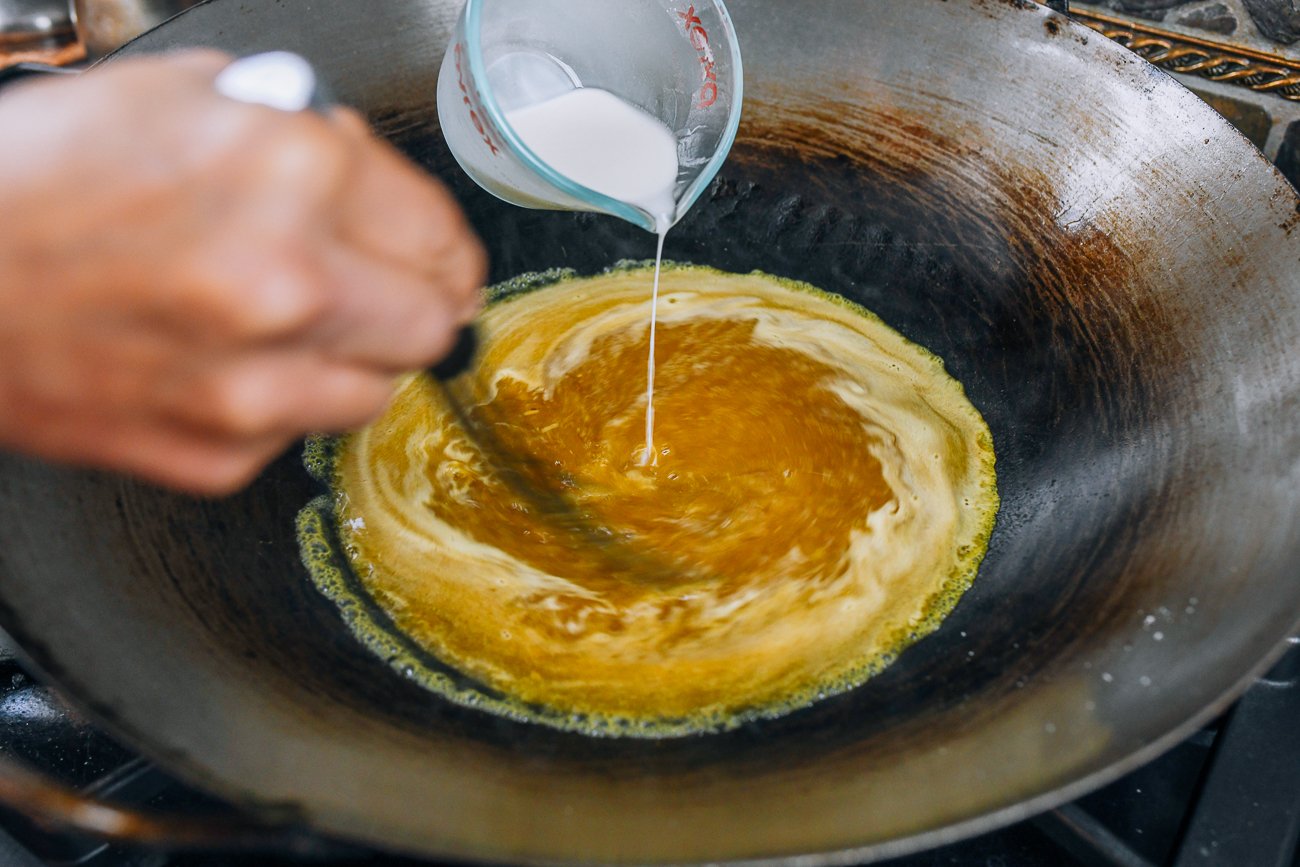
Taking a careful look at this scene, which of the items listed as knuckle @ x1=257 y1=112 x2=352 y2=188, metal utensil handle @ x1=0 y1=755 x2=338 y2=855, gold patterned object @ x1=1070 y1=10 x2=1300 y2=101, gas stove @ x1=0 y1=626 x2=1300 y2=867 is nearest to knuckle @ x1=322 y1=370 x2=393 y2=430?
knuckle @ x1=257 y1=112 x2=352 y2=188

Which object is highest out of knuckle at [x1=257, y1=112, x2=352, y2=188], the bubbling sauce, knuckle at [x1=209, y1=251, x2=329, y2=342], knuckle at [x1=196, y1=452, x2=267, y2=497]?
knuckle at [x1=257, y1=112, x2=352, y2=188]

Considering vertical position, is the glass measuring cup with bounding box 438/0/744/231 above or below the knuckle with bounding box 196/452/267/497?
above

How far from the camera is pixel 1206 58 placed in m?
1.80

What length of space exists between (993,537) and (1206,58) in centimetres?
113

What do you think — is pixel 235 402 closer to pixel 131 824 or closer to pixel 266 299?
pixel 266 299

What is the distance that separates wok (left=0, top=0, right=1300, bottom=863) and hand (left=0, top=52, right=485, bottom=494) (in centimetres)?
27

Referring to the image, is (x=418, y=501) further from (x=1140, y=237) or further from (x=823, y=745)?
(x=1140, y=237)

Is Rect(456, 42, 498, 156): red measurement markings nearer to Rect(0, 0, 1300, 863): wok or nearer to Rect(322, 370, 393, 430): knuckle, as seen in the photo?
Rect(0, 0, 1300, 863): wok

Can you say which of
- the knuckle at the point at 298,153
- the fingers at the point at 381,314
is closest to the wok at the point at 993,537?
the fingers at the point at 381,314

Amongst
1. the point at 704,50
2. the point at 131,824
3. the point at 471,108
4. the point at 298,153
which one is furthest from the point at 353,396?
the point at 704,50

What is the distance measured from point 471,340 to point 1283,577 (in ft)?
2.96

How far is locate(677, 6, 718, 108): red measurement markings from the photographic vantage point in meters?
1.29

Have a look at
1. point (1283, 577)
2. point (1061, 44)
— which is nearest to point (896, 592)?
point (1283, 577)

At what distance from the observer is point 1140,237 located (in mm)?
1270
